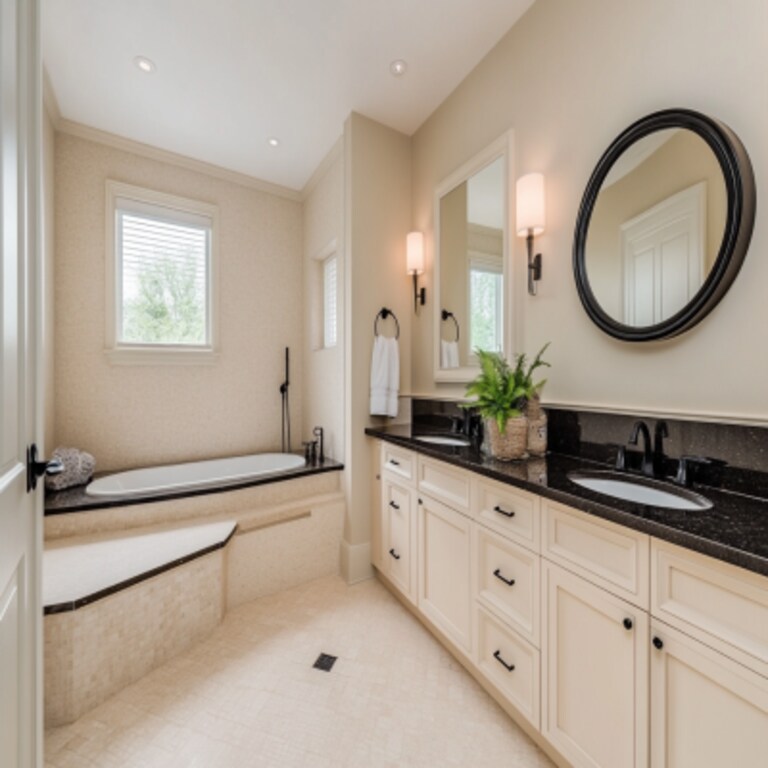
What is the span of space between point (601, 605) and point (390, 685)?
102 centimetres

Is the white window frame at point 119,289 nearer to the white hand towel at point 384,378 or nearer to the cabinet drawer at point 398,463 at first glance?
the white hand towel at point 384,378

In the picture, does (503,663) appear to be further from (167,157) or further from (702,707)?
(167,157)

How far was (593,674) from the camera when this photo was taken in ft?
3.28

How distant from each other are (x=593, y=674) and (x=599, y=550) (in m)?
0.35

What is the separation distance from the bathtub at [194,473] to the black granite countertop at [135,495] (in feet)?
0.16

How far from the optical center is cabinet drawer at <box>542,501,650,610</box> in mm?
886

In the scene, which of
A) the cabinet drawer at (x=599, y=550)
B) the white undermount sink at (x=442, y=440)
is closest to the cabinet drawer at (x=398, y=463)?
the white undermount sink at (x=442, y=440)

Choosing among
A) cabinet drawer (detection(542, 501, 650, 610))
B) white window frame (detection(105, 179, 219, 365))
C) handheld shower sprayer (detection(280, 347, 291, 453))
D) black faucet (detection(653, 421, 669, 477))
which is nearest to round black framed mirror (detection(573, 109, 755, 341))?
black faucet (detection(653, 421, 669, 477))

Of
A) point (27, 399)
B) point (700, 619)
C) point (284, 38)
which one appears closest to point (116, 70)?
point (284, 38)

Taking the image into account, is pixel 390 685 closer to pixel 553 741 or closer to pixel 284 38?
pixel 553 741

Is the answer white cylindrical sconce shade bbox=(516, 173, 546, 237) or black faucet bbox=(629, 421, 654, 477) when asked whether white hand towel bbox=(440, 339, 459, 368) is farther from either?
black faucet bbox=(629, 421, 654, 477)

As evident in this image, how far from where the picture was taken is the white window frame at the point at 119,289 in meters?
2.62

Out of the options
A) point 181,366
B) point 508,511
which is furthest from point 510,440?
point 181,366

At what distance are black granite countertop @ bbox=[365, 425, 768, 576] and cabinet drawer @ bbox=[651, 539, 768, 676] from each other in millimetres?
48
